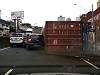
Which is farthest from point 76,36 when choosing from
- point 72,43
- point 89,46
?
point 89,46

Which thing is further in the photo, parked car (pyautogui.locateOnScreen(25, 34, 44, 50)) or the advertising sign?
the advertising sign

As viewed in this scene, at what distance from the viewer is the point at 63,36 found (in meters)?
28.3

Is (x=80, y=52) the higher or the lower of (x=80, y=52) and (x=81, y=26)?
the lower

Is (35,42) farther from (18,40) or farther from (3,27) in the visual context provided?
(3,27)

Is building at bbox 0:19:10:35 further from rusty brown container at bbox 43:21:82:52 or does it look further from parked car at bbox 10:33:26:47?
rusty brown container at bbox 43:21:82:52

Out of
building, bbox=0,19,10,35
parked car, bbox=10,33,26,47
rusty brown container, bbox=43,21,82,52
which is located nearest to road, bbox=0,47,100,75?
rusty brown container, bbox=43,21,82,52

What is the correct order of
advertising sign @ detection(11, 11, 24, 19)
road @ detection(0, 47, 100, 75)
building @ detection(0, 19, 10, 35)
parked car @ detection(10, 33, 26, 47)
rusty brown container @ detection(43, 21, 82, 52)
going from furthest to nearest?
building @ detection(0, 19, 10, 35)
advertising sign @ detection(11, 11, 24, 19)
parked car @ detection(10, 33, 26, 47)
rusty brown container @ detection(43, 21, 82, 52)
road @ detection(0, 47, 100, 75)

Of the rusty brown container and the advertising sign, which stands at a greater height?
the advertising sign

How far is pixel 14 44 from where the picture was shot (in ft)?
143

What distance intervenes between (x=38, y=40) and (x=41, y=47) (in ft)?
2.56

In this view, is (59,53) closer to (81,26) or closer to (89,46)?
(81,26)

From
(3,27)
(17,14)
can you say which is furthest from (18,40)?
(3,27)

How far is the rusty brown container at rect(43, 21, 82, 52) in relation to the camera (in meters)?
28.0

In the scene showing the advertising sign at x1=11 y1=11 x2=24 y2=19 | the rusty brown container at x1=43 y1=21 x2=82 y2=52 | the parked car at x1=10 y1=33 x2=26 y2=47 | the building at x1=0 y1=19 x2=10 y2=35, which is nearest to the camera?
the rusty brown container at x1=43 y1=21 x2=82 y2=52
